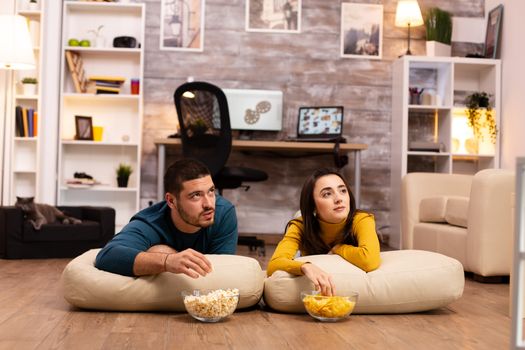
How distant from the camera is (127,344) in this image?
225cm

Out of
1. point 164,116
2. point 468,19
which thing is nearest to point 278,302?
point 164,116

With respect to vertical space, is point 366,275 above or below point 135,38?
below

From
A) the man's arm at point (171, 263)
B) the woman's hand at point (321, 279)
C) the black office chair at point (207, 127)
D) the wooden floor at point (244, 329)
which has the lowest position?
the wooden floor at point (244, 329)

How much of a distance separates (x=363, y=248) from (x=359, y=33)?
4.10 m

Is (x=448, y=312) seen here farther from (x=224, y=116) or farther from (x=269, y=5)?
(x=269, y=5)

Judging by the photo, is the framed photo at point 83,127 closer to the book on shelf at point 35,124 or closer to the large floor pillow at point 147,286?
the book on shelf at point 35,124

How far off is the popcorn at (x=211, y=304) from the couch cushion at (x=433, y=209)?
96.3 inches

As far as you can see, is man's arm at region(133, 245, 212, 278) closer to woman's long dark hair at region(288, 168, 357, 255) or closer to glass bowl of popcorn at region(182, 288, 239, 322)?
glass bowl of popcorn at region(182, 288, 239, 322)

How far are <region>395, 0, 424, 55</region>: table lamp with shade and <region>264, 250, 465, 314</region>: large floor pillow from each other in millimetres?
3845

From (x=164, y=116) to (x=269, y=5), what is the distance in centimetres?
Answer: 135

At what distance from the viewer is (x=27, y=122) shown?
20.4ft

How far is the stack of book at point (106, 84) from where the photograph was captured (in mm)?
6363

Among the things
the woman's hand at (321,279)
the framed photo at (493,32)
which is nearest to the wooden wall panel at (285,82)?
the framed photo at (493,32)

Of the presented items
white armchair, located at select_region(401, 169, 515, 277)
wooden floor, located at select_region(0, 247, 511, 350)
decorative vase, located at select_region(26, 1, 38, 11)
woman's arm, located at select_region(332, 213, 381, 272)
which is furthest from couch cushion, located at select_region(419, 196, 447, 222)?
decorative vase, located at select_region(26, 1, 38, 11)
